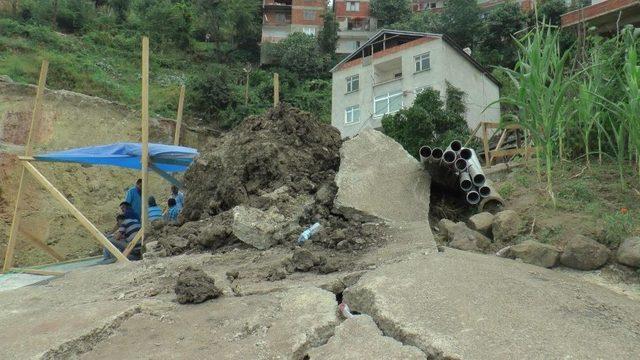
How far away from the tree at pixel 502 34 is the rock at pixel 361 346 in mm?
28652

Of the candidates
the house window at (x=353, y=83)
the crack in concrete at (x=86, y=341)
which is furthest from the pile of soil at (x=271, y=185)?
the house window at (x=353, y=83)

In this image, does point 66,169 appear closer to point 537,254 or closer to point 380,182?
point 380,182

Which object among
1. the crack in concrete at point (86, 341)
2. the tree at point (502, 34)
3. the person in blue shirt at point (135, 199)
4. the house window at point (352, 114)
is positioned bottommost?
the crack in concrete at point (86, 341)

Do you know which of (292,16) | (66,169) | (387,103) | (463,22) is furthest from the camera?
(292,16)

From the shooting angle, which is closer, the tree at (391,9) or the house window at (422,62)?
the house window at (422,62)

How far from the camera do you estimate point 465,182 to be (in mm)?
4152

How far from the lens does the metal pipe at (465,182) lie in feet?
13.5

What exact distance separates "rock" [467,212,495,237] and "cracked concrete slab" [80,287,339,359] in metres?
1.56

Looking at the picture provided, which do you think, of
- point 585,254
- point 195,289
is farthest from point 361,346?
point 585,254

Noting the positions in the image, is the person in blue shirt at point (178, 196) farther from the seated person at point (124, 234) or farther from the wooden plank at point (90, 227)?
the wooden plank at point (90, 227)

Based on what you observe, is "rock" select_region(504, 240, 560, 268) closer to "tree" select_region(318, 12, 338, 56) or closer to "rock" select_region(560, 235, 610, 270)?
"rock" select_region(560, 235, 610, 270)

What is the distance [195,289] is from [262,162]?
195 centimetres

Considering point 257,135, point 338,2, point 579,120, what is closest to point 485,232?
point 579,120

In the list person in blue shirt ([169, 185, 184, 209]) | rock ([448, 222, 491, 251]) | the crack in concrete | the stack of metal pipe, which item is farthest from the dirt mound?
the crack in concrete
